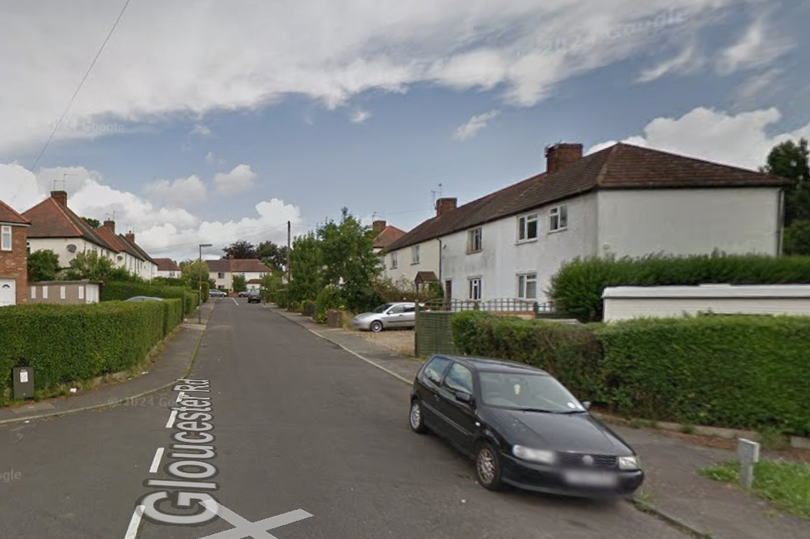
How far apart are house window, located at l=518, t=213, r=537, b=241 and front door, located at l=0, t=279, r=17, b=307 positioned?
26093mm

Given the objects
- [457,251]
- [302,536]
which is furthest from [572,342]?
[457,251]

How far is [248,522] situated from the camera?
13.1 ft

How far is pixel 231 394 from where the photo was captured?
30.6 feet

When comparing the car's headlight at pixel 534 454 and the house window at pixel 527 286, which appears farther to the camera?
the house window at pixel 527 286

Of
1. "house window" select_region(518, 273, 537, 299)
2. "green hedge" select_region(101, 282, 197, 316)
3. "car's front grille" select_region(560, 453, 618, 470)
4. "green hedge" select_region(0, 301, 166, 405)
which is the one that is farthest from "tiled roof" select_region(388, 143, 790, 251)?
"green hedge" select_region(101, 282, 197, 316)

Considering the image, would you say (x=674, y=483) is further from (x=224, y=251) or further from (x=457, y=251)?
(x=224, y=251)

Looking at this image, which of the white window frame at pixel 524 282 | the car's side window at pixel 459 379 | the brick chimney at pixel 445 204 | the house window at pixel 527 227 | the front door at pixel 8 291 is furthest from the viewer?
the brick chimney at pixel 445 204

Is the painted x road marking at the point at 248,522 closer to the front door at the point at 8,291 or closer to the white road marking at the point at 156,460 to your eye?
the white road marking at the point at 156,460

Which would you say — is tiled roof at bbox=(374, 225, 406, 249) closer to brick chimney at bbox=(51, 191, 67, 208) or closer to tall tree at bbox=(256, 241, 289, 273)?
brick chimney at bbox=(51, 191, 67, 208)

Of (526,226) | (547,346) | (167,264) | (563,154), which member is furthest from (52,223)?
(167,264)

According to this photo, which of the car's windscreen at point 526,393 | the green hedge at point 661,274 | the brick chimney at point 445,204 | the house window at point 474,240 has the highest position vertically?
the brick chimney at point 445,204

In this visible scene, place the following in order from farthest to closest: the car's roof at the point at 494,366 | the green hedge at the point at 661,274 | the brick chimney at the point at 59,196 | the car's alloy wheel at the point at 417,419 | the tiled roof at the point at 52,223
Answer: the brick chimney at the point at 59,196, the tiled roof at the point at 52,223, the green hedge at the point at 661,274, the car's alloy wheel at the point at 417,419, the car's roof at the point at 494,366

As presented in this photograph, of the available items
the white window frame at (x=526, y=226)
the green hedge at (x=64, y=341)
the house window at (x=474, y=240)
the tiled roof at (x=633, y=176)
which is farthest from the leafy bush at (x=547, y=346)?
the house window at (x=474, y=240)

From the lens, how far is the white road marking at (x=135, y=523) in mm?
3720
